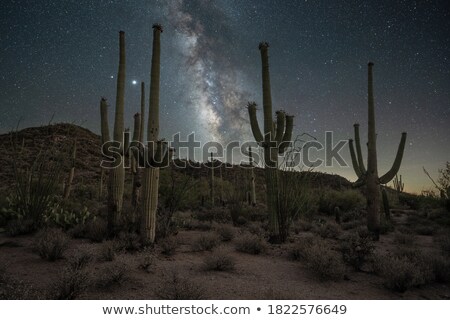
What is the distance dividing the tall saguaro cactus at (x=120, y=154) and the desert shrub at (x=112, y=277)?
2.64 metres

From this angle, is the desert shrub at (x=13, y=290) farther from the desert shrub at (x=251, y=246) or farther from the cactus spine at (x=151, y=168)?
the desert shrub at (x=251, y=246)

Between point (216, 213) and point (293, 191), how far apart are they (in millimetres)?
4028

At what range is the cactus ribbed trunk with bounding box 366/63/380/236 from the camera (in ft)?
25.2

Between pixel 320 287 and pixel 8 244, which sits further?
pixel 8 244

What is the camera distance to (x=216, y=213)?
397 inches

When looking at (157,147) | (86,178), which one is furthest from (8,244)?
(86,178)

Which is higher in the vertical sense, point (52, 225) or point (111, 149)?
point (111, 149)

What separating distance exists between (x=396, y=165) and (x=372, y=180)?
4.89 ft

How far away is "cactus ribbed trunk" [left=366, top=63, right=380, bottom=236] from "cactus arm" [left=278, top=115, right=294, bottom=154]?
2.44m

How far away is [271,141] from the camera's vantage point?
255 inches

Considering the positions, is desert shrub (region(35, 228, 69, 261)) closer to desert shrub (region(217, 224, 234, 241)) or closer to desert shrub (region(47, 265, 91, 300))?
desert shrub (region(47, 265, 91, 300))

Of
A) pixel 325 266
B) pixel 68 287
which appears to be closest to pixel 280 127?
pixel 325 266

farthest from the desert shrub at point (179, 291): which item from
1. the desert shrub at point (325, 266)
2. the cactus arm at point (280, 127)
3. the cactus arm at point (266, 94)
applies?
the cactus arm at point (280, 127)

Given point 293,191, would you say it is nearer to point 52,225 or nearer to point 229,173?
point 52,225
